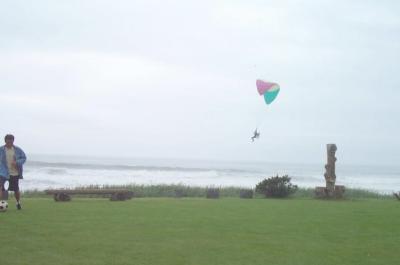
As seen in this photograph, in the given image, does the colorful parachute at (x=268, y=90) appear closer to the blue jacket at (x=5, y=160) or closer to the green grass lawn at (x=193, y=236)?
the green grass lawn at (x=193, y=236)

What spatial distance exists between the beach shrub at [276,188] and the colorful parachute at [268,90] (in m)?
3.60

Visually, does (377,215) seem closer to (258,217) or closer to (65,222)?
(258,217)

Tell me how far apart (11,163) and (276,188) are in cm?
1108

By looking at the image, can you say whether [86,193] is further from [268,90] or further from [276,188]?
[276,188]

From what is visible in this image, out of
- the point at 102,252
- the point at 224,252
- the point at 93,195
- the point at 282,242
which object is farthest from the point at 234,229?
the point at 93,195

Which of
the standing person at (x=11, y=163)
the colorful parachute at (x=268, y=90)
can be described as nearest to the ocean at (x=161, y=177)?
the colorful parachute at (x=268, y=90)

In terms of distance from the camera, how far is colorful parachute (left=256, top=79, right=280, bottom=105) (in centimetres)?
1986

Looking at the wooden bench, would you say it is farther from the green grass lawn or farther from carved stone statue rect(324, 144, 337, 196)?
carved stone statue rect(324, 144, 337, 196)

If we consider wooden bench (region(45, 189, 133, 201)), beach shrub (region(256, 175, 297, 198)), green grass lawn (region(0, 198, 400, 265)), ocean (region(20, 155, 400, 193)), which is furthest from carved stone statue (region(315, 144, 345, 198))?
ocean (region(20, 155, 400, 193))

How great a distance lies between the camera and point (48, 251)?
820 cm

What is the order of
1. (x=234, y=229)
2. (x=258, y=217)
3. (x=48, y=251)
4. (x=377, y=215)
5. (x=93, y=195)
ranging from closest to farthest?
1. (x=48, y=251)
2. (x=234, y=229)
3. (x=258, y=217)
4. (x=377, y=215)
5. (x=93, y=195)

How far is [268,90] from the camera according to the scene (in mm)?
19906

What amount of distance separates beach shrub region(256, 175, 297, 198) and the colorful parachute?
3.60 meters

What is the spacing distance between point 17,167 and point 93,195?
652 cm
